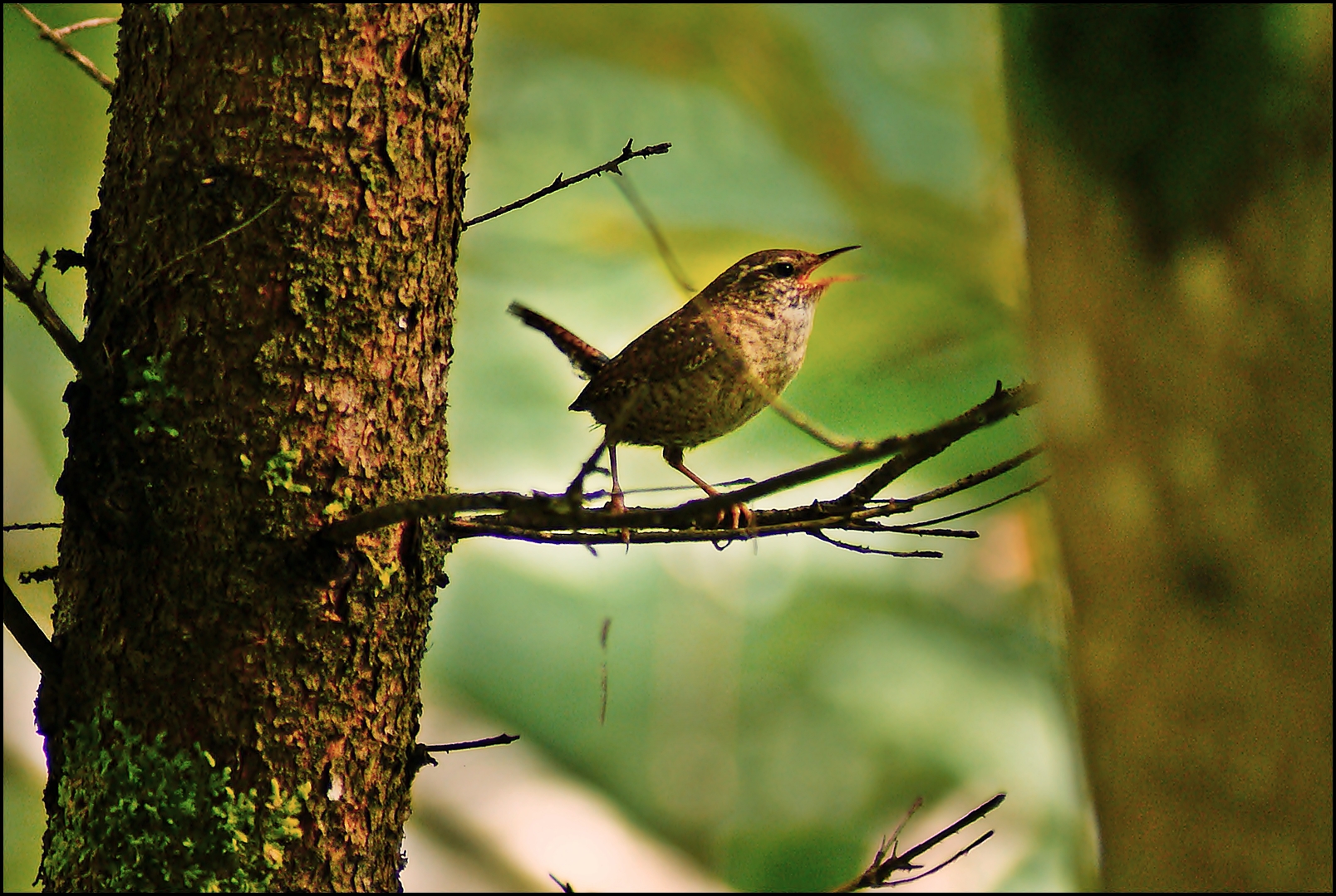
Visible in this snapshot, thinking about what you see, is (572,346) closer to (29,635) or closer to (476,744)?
(476,744)

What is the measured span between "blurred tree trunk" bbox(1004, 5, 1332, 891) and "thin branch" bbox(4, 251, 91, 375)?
1145 mm

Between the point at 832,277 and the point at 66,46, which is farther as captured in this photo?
the point at 832,277

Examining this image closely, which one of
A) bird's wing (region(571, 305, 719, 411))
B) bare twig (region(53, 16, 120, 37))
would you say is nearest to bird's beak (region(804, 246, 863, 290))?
bird's wing (region(571, 305, 719, 411))

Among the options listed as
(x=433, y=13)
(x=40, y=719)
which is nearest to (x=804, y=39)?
(x=433, y=13)

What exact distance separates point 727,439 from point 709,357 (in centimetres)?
411

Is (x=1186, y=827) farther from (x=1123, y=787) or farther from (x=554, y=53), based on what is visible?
(x=554, y=53)

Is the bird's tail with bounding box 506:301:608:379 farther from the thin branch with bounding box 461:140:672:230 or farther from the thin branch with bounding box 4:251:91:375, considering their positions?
the thin branch with bounding box 4:251:91:375

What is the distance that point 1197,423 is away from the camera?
3.52 feet

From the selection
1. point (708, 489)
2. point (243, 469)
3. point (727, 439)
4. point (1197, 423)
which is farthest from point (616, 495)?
point (727, 439)

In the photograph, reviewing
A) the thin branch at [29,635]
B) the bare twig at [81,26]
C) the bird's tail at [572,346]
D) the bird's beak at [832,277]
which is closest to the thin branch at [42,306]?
the thin branch at [29,635]

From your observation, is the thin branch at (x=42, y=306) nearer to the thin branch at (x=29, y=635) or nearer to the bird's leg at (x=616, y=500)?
the thin branch at (x=29, y=635)

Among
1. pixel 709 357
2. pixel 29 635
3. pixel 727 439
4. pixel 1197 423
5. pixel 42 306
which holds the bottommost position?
pixel 29 635

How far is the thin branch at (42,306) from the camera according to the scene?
135cm

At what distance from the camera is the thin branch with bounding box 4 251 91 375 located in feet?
4.43
